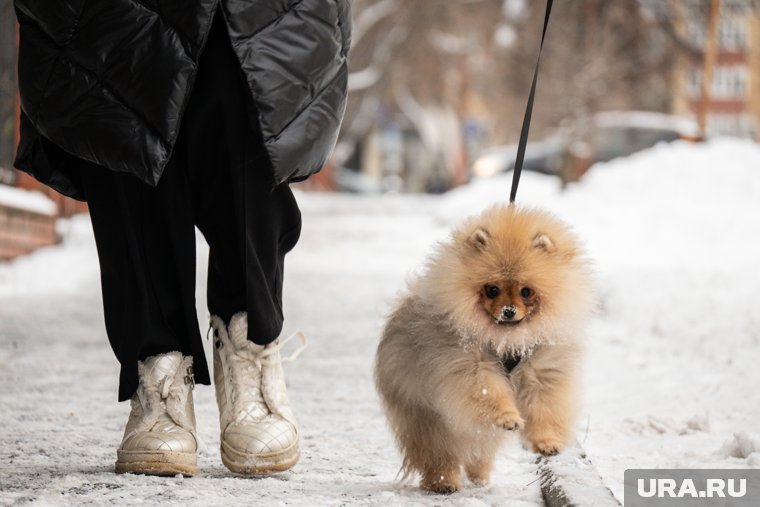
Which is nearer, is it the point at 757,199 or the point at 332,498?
the point at 332,498

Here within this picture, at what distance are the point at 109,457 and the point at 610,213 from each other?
10.6m

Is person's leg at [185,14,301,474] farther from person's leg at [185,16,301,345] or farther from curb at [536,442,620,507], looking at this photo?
curb at [536,442,620,507]

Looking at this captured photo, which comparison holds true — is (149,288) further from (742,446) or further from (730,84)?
(730,84)

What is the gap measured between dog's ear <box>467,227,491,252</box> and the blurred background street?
414 millimetres

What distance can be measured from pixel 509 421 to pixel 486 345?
0.99 ft

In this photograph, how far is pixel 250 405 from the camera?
3398mm

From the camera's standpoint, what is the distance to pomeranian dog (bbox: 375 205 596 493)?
3074mm

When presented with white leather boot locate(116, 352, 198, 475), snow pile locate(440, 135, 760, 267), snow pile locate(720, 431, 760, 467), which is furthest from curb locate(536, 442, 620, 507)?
snow pile locate(440, 135, 760, 267)

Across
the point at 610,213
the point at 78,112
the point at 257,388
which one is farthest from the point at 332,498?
the point at 610,213

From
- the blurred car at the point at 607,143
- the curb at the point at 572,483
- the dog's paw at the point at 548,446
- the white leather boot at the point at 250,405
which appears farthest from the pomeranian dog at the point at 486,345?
the blurred car at the point at 607,143

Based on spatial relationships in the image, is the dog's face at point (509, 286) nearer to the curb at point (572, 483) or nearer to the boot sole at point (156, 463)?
the curb at point (572, 483)

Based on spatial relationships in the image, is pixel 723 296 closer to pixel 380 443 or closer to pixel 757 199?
pixel 380 443

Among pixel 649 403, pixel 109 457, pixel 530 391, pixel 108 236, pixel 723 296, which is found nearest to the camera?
pixel 530 391

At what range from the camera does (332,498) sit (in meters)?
3.16
